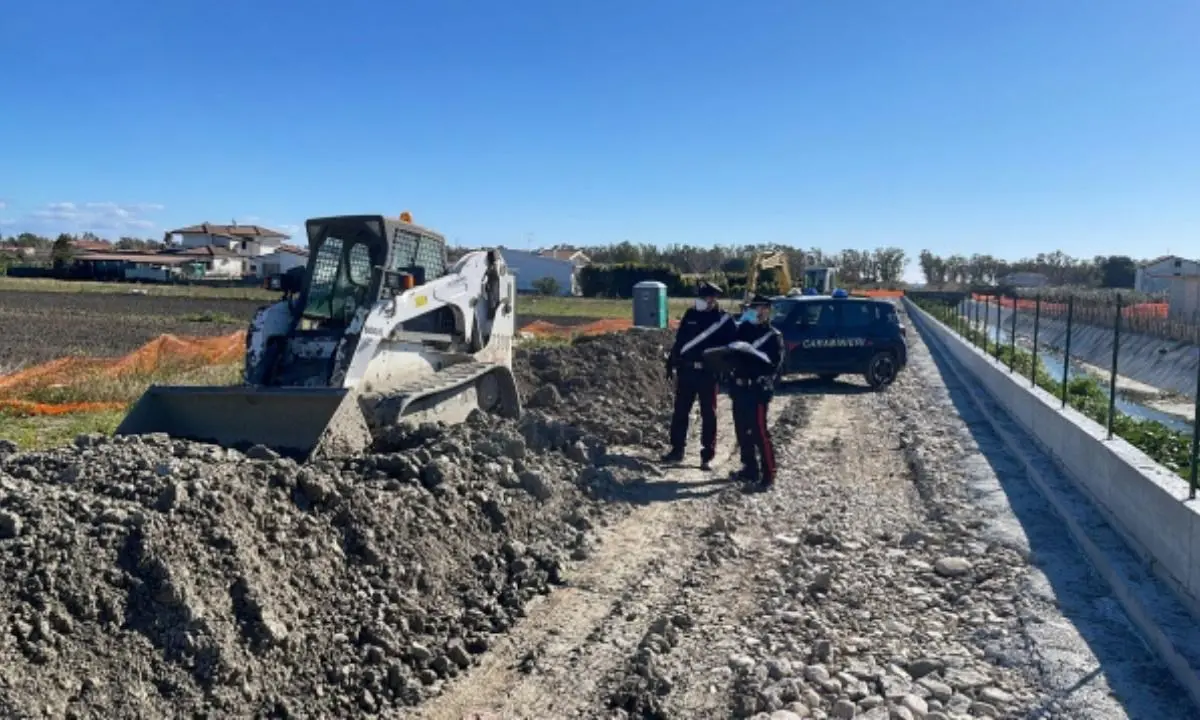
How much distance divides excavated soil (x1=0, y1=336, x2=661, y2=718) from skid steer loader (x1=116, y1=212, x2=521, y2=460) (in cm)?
85

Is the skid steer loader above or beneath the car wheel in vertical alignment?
above

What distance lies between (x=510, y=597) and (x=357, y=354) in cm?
336

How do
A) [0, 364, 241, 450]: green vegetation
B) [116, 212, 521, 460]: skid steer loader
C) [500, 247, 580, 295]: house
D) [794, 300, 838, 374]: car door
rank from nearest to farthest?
1. [116, 212, 521, 460]: skid steer loader
2. [0, 364, 241, 450]: green vegetation
3. [794, 300, 838, 374]: car door
4. [500, 247, 580, 295]: house

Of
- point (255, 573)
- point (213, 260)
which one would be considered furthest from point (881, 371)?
point (213, 260)

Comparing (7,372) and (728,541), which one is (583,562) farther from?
(7,372)

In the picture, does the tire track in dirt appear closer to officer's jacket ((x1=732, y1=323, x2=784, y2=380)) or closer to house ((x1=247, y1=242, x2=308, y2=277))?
officer's jacket ((x1=732, y1=323, x2=784, y2=380))

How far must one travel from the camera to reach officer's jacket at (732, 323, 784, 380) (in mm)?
9523

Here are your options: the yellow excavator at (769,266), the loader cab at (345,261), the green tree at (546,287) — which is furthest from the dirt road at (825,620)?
the green tree at (546,287)

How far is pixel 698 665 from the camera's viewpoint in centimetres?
537

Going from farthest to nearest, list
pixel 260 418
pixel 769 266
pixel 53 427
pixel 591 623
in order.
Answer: pixel 769 266 < pixel 53 427 < pixel 260 418 < pixel 591 623

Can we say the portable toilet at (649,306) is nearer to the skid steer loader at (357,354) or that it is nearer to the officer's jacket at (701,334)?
the skid steer loader at (357,354)

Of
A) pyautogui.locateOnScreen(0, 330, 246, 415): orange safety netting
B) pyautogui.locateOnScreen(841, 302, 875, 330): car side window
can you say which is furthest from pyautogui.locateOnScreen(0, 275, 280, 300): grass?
pyautogui.locateOnScreen(841, 302, 875, 330): car side window

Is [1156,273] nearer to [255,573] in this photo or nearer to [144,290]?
[144,290]

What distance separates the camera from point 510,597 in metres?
6.36
